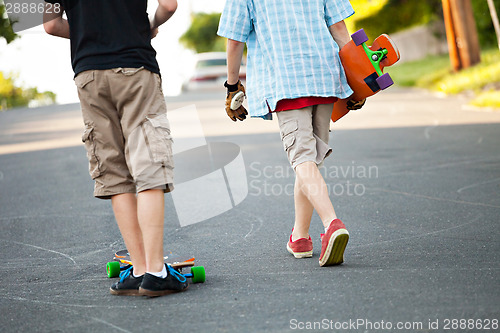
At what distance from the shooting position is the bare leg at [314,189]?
4.05 m

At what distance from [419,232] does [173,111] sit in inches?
483

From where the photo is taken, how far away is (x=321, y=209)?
405 centimetres

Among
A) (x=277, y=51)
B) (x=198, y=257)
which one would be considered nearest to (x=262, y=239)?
(x=198, y=257)

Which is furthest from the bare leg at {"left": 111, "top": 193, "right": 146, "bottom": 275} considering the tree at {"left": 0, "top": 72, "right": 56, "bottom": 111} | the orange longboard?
the tree at {"left": 0, "top": 72, "right": 56, "bottom": 111}

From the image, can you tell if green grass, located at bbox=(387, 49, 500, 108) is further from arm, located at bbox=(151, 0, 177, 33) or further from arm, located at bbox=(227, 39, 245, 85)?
arm, located at bbox=(151, 0, 177, 33)

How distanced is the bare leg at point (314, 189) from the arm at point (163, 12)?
1.09 metres

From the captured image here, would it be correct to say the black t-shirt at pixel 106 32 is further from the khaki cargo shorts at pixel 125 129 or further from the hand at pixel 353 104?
the hand at pixel 353 104

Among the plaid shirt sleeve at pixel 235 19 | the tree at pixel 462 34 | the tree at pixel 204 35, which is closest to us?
the plaid shirt sleeve at pixel 235 19

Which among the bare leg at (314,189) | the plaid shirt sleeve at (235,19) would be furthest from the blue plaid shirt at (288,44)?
the bare leg at (314,189)

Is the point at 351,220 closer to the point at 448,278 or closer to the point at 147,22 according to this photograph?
the point at 448,278

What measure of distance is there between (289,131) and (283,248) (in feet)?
2.89

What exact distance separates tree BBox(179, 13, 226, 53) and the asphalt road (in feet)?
136

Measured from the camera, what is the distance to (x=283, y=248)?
15.3ft

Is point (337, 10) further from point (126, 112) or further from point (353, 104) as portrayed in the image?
point (126, 112)
